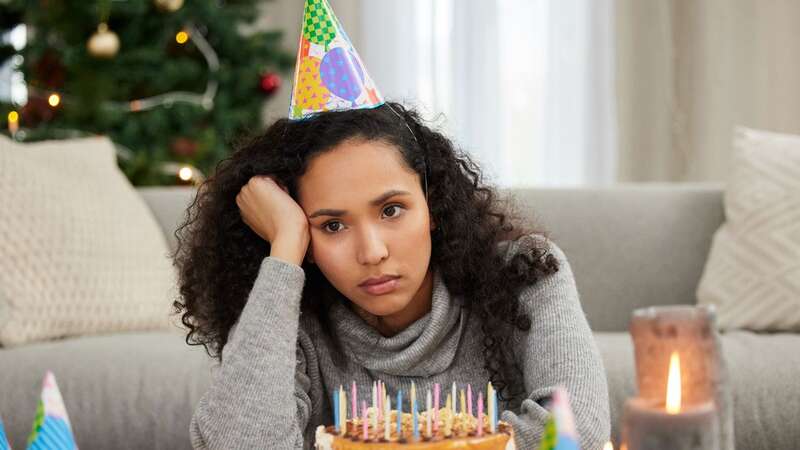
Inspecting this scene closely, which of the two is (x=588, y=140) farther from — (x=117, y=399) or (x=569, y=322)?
(x=569, y=322)

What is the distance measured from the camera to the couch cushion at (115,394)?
6.65ft

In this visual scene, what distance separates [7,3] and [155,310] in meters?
2.08

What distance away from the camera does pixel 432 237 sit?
1532 millimetres

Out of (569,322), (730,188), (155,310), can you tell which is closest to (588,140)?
(730,188)

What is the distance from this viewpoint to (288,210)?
1402mm

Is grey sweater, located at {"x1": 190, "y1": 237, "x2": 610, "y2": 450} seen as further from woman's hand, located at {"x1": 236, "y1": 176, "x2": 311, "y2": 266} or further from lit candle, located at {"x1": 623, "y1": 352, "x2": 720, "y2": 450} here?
lit candle, located at {"x1": 623, "y1": 352, "x2": 720, "y2": 450}

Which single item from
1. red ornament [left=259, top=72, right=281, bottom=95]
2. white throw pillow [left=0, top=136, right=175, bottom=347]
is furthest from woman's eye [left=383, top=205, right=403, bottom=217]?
red ornament [left=259, top=72, right=281, bottom=95]

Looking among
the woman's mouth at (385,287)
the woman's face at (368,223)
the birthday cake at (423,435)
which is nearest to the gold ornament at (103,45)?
the woman's face at (368,223)

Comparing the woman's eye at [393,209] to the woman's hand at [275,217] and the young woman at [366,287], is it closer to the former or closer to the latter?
the young woman at [366,287]

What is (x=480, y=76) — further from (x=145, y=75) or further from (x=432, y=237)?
(x=432, y=237)

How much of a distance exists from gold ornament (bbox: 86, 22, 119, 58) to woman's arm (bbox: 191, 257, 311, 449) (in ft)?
8.98

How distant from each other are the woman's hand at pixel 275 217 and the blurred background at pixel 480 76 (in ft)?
7.96

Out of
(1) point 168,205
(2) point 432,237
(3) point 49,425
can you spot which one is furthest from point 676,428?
(1) point 168,205

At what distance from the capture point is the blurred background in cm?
396
